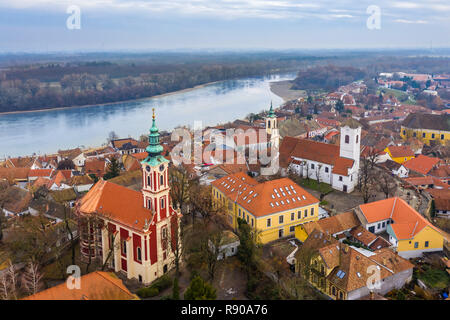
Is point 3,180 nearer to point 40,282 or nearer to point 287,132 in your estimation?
point 40,282

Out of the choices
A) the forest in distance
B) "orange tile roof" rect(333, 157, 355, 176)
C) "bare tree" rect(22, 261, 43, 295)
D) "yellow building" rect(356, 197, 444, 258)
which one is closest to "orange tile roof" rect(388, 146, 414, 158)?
"orange tile roof" rect(333, 157, 355, 176)

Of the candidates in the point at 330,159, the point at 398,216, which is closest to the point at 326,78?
the point at 330,159

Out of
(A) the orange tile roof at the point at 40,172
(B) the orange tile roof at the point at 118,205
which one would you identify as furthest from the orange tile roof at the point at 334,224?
(A) the orange tile roof at the point at 40,172

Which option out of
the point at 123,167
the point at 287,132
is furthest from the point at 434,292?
the point at 287,132

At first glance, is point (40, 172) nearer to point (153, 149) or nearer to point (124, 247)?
point (124, 247)

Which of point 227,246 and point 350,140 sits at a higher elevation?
point 350,140

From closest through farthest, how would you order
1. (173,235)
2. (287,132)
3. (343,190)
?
(173,235) → (343,190) → (287,132)
